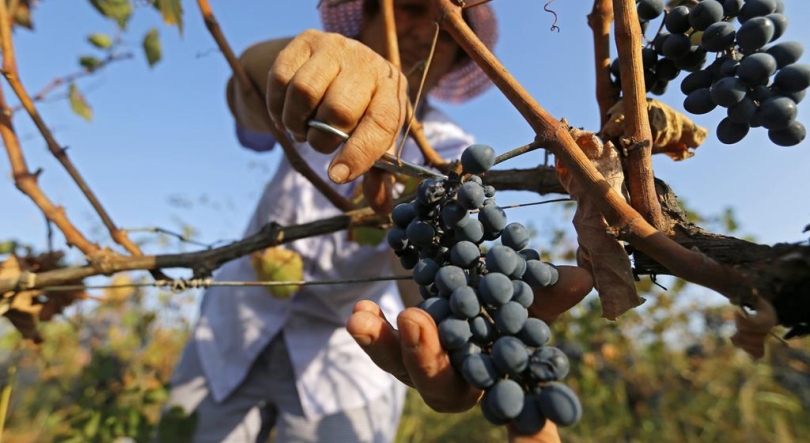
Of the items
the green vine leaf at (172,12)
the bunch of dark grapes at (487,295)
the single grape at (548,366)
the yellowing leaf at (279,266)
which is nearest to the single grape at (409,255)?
the bunch of dark grapes at (487,295)

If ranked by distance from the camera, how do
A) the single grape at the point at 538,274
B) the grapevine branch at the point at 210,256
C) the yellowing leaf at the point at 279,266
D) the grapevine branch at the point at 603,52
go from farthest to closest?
1. the yellowing leaf at the point at 279,266
2. the grapevine branch at the point at 210,256
3. the grapevine branch at the point at 603,52
4. the single grape at the point at 538,274

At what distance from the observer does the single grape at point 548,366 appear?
440 mm

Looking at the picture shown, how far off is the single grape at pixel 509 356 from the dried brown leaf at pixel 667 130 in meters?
0.37

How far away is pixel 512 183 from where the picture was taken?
0.89 metres

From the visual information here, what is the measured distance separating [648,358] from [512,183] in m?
3.67

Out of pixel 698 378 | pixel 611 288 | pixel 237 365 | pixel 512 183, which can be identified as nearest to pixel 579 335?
pixel 698 378

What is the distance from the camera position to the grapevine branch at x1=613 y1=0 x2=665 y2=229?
0.59 meters

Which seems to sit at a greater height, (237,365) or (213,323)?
(213,323)

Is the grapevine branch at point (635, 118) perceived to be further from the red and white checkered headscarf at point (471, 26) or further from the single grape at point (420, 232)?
the red and white checkered headscarf at point (471, 26)

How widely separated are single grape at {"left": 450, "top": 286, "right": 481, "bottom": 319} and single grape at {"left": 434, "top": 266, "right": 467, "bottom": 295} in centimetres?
Result: 2

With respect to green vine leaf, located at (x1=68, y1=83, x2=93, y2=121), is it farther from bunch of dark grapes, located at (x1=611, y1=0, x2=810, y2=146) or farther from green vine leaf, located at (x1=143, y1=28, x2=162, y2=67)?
bunch of dark grapes, located at (x1=611, y1=0, x2=810, y2=146)

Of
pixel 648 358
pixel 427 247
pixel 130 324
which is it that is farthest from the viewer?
pixel 648 358

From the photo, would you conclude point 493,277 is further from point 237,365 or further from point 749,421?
point 749,421

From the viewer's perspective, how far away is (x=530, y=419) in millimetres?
432
